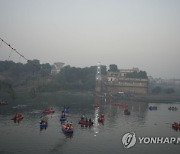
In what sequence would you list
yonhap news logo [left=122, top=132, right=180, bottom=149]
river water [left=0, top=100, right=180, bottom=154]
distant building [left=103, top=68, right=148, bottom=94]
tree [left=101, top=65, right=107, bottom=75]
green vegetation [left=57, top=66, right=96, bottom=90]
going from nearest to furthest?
1. river water [left=0, top=100, right=180, bottom=154]
2. yonhap news logo [left=122, top=132, right=180, bottom=149]
3. green vegetation [left=57, top=66, right=96, bottom=90]
4. distant building [left=103, top=68, right=148, bottom=94]
5. tree [left=101, top=65, right=107, bottom=75]

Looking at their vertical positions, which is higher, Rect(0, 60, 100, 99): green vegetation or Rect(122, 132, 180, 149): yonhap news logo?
Rect(0, 60, 100, 99): green vegetation

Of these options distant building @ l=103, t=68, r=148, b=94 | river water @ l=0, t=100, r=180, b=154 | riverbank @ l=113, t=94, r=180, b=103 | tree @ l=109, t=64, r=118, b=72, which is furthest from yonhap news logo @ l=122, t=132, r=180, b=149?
tree @ l=109, t=64, r=118, b=72

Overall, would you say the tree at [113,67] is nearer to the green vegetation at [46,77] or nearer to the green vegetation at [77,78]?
the green vegetation at [46,77]

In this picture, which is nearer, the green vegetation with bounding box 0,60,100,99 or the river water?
the river water

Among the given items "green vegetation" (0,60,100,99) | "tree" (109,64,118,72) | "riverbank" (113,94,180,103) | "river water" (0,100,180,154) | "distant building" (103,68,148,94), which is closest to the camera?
"river water" (0,100,180,154)

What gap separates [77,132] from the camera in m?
45.1

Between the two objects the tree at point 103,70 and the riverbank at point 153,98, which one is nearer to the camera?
the riverbank at point 153,98

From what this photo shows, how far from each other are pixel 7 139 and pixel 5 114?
22.7 meters

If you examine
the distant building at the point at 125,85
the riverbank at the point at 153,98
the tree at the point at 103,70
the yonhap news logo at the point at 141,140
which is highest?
the tree at the point at 103,70

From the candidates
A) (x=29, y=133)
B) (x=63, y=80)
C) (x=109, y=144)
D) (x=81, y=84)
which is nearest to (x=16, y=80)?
(x=63, y=80)

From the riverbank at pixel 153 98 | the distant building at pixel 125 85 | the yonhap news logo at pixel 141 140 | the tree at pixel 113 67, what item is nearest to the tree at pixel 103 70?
the distant building at pixel 125 85

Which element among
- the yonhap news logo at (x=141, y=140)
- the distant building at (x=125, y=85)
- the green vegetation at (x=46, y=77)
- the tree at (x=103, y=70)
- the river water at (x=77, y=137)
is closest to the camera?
the river water at (x=77, y=137)

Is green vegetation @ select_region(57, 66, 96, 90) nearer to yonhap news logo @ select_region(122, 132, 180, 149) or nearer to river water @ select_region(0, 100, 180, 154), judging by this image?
river water @ select_region(0, 100, 180, 154)

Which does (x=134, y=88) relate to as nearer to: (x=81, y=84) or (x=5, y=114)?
(x=81, y=84)
